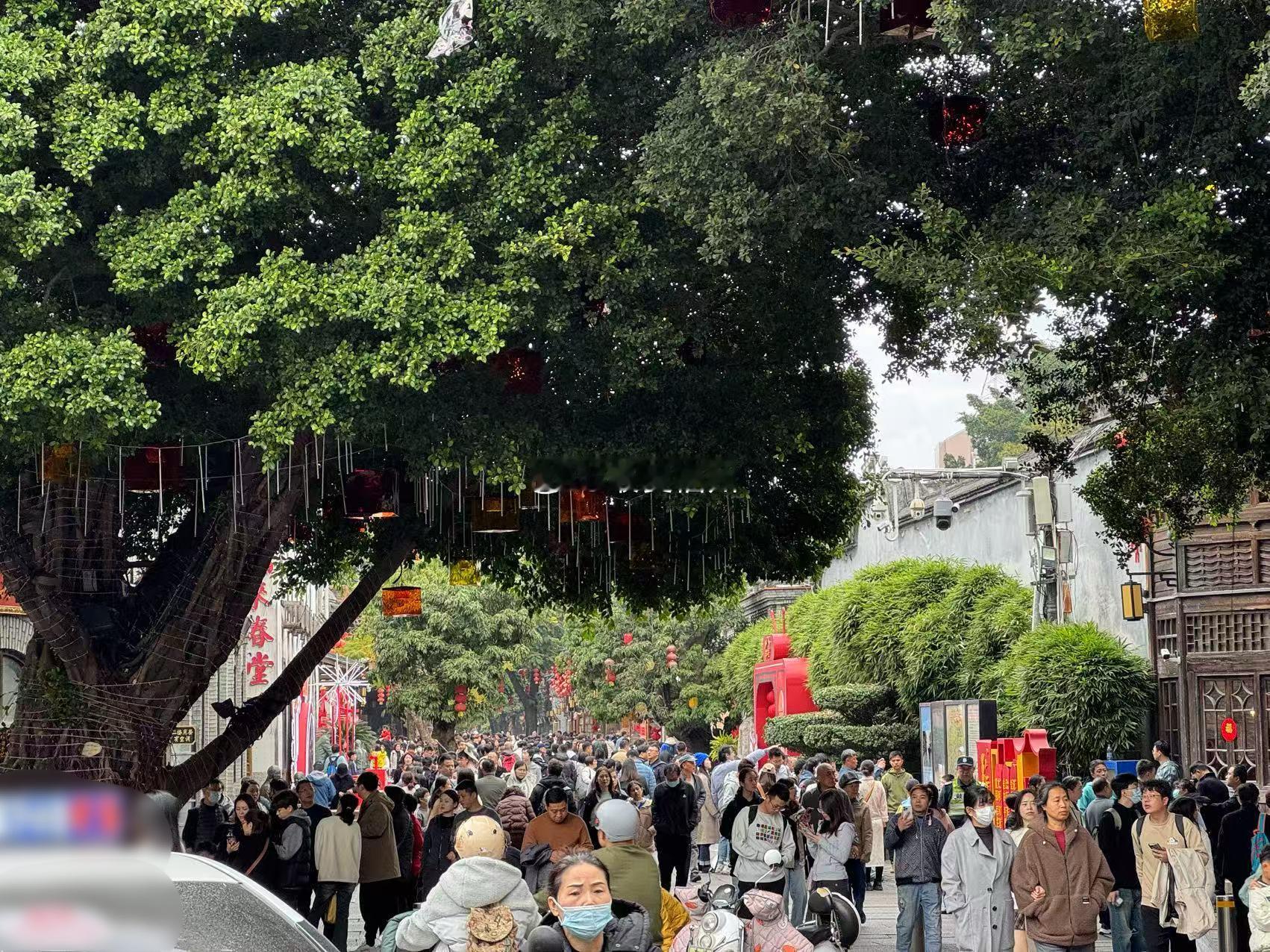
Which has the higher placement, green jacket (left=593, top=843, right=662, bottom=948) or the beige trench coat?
green jacket (left=593, top=843, right=662, bottom=948)

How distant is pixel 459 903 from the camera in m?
7.48

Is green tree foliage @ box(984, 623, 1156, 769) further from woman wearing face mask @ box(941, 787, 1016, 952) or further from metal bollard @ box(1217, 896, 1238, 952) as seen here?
woman wearing face mask @ box(941, 787, 1016, 952)

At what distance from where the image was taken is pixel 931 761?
2730 centimetres

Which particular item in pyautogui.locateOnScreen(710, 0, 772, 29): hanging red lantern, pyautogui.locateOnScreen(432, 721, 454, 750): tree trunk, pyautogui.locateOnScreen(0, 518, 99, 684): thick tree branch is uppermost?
pyautogui.locateOnScreen(710, 0, 772, 29): hanging red lantern

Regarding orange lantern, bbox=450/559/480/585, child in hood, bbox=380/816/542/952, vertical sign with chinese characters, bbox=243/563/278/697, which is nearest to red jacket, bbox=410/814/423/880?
orange lantern, bbox=450/559/480/585

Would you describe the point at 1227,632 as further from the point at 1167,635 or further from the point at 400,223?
the point at 400,223

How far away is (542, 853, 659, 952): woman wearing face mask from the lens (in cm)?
743

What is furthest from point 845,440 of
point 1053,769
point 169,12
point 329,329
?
point 169,12

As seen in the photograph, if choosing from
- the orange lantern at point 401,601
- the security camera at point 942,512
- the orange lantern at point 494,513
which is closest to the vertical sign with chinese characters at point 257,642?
the orange lantern at point 401,601

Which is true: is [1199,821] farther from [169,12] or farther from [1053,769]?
[169,12]

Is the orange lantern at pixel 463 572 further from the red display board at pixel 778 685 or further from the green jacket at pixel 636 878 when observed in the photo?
the red display board at pixel 778 685

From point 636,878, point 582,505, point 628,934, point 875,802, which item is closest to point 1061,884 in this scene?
point 636,878

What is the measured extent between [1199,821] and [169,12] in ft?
34.4

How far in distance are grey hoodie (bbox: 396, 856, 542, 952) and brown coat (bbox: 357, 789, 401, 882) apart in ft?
28.2
